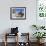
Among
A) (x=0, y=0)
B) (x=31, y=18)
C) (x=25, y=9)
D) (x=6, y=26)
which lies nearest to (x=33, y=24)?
(x=31, y=18)

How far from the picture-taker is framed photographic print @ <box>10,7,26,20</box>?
22.3 ft

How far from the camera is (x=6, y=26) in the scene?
6.84 meters

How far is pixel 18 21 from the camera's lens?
6867mm

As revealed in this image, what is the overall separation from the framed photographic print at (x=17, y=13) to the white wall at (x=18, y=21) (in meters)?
0.13

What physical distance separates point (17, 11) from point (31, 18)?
0.66 meters

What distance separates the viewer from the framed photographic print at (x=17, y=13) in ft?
22.3

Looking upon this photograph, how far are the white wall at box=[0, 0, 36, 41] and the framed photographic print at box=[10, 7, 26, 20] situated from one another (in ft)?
0.41

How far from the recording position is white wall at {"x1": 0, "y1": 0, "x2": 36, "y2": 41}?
6785 mm

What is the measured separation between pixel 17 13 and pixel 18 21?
0.34 m

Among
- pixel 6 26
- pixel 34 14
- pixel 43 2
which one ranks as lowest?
pixel 6 26

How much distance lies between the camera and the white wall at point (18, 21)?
6.79 m

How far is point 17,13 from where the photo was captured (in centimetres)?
Answer: 682

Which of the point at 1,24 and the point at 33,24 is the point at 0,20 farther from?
the point at 33,24

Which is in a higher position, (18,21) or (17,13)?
(17,13)
